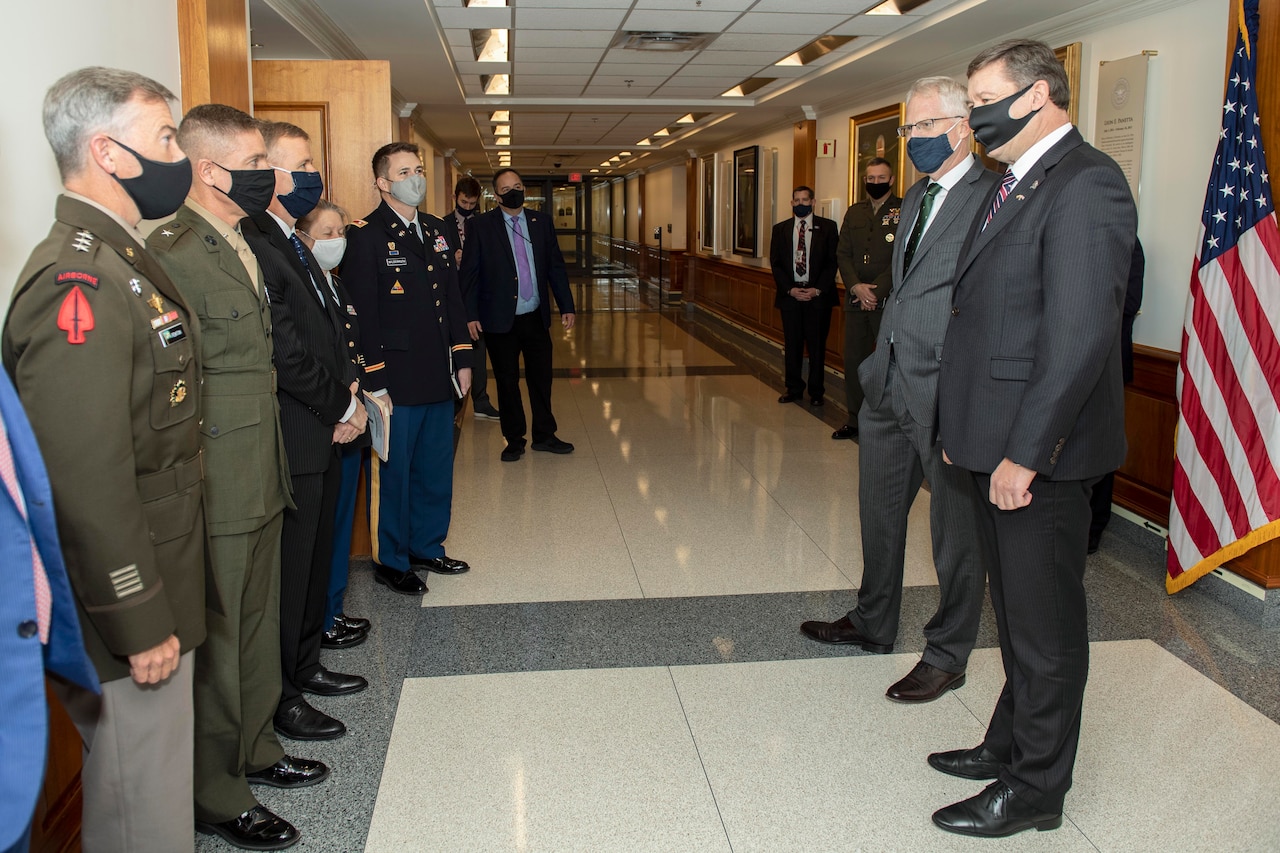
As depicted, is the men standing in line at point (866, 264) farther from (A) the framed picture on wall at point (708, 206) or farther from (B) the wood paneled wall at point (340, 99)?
(A) the framed picture on wall at point (708, 206)

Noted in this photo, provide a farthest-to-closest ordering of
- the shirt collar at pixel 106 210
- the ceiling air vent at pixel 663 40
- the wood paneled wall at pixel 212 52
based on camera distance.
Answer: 1. the ceiling air vent at pixel 663 40
2. the wood paneled wall at pixel 212 52
3. the shirt collar at pixel 106 210

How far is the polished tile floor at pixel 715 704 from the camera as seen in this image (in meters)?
2.39

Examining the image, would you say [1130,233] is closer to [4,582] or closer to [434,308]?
[4,582]

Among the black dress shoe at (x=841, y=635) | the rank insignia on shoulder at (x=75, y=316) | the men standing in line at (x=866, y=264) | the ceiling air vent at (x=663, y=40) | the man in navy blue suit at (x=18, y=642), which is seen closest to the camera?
the man in navy blue suit at (x=18, y=642)

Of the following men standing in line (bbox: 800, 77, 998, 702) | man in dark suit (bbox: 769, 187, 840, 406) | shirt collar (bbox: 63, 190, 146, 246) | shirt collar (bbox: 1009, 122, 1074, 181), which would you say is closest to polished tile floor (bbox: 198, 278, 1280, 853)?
men standing in line (bbox: 800, 77, 998, 702)

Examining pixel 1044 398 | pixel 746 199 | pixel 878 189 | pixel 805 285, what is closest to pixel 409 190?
pixel 1044 398

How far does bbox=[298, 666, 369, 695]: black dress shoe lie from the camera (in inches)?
120

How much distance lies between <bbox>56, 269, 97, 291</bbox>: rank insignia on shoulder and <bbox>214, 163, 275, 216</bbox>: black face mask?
765 mm

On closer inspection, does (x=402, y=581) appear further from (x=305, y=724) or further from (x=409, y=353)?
(x=305, y=724)

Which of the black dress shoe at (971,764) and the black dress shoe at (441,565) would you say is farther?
the black dress shoe at (441,565)

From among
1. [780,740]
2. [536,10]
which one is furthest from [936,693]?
[536,10]

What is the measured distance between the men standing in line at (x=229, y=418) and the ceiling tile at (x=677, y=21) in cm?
421

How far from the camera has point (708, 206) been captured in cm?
1552

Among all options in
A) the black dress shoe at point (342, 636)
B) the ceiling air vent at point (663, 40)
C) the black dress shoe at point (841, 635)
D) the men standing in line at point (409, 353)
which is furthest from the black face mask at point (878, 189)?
the black dress shoe at point (342, 636)
